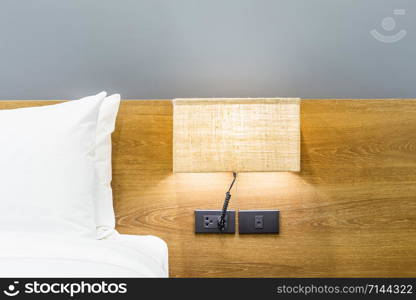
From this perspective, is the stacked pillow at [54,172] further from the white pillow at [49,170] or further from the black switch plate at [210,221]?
the black switch plate at [210,221]

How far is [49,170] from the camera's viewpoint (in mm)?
1303

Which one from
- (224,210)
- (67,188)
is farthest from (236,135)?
(67,188)

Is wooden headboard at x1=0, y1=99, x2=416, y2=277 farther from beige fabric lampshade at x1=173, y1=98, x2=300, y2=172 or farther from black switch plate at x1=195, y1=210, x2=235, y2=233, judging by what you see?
beige fabric lampshade at x1=173, y1=98, x2=300, y2=172

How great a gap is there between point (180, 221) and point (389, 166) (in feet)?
2.57

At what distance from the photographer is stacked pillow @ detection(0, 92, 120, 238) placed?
1.26 m

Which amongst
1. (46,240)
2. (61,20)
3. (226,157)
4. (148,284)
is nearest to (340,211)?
(226,157)

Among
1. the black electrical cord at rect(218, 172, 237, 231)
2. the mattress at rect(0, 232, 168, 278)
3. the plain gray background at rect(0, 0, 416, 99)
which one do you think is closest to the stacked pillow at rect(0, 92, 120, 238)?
the mattress at rect(0, 232, 168, 278)

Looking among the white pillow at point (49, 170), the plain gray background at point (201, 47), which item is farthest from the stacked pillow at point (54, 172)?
the plain gray background at point (201, 47)

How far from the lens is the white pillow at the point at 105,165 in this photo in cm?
147

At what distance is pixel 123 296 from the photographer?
3.20ft

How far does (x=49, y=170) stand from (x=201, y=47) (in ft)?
2.40

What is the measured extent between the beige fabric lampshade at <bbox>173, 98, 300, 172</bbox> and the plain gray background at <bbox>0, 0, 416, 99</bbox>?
0.23m

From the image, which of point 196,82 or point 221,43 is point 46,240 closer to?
point 196,82

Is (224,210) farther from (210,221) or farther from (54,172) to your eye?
(54,172)
